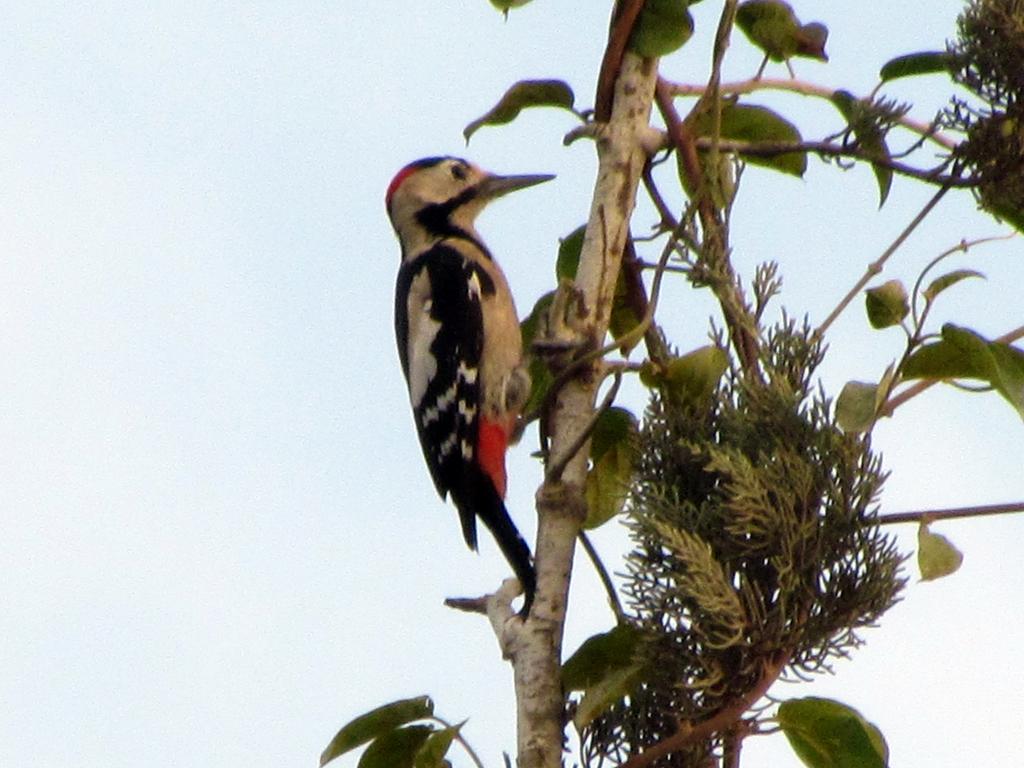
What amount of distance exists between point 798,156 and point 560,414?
0.76 meters

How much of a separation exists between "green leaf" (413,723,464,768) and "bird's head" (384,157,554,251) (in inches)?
87.5

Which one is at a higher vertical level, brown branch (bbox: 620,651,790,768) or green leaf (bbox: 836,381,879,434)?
green leaf (bbox: 836,381,879,434)

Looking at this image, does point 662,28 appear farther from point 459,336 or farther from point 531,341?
point 459,336

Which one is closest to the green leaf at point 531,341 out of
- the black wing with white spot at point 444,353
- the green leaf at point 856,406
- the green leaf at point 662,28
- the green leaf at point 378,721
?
the black wing with white spot at point 444,353

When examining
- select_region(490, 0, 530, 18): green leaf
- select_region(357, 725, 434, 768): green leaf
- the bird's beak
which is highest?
the bird's beak

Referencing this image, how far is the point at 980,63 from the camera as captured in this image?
246cm

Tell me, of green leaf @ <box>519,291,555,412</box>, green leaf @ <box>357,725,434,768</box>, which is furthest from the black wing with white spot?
green leaf @ <box>357,725,434,768</box>

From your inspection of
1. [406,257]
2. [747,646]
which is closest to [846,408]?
[747,646]

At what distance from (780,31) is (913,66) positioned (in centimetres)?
25

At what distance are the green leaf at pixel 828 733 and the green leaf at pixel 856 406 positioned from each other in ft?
1.18

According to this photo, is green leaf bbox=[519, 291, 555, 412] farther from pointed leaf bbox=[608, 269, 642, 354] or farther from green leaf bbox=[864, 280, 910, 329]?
green leaf bbox=[864, 280, 910, 329]

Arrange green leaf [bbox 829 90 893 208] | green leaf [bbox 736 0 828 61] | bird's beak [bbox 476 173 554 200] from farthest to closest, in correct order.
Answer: bird's beak [bbox 476 173 554 200]
green leaf [bbox 736 0 828 61]
green leaf [bbox 829 90 893 208]

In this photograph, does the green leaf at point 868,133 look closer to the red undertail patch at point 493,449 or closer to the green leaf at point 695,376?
the green leaf at point 695,376

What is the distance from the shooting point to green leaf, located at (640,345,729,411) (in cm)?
221
